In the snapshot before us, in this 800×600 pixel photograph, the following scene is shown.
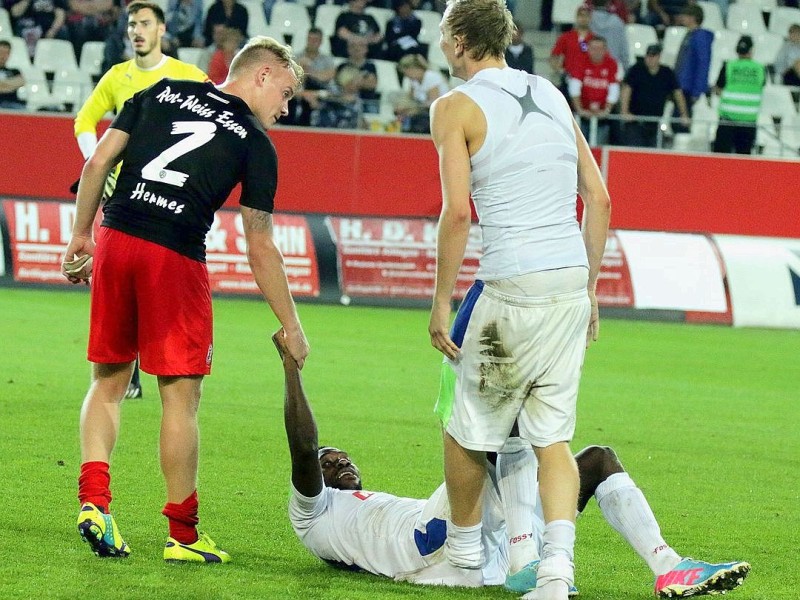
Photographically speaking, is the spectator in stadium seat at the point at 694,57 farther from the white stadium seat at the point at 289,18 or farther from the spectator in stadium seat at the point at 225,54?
the spectator in stadium seat at the point at 225,54

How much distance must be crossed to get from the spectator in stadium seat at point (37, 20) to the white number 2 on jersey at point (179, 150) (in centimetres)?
1571

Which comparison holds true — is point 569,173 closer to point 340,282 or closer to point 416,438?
point 416,438

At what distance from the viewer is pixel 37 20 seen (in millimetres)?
20344

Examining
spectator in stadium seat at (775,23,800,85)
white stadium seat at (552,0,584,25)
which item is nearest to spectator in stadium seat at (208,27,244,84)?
white stadium seat at (552,0,584,25)

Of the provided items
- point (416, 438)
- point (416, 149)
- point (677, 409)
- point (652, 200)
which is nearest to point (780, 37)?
point (652, 200)

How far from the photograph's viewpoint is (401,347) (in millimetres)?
13820

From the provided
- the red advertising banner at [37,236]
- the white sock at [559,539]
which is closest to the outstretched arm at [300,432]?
the white sock at [559,539]

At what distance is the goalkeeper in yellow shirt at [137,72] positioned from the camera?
8.77 m

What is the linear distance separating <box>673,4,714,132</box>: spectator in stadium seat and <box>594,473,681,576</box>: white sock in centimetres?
1667

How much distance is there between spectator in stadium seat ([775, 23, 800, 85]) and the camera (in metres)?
22.3

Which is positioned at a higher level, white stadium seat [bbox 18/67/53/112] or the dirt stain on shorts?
the dirt stain on shorts

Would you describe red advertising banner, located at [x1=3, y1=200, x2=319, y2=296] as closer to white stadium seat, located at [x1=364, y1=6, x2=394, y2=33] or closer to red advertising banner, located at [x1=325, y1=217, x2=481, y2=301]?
red advertising banner, located at [x1=325, y1=217, x2=481, y2=301]

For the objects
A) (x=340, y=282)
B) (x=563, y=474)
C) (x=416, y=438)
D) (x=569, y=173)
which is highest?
(x=569, y=173)

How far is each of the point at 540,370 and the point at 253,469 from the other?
289cm
